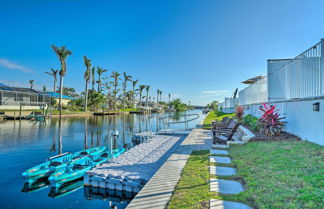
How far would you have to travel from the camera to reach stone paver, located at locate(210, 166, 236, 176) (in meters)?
3.52

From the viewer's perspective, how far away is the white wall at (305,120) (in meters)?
4.30

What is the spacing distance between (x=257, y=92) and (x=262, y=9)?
16.6 feet

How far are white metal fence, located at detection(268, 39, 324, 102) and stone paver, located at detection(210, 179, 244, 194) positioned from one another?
3.47m

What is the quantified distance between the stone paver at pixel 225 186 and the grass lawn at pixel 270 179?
4.3 inches

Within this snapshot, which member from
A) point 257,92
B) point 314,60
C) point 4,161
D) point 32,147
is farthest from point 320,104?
point 32,147

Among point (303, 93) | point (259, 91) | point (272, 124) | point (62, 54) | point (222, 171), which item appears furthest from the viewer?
point (62, 54)

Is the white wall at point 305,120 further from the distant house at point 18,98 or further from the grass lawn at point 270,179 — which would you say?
the distant house at point 18,98

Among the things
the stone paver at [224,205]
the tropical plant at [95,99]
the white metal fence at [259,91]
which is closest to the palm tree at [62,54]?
the tropical plant at [95,99]

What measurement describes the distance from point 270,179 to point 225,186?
77cm

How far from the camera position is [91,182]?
5102 millimetres

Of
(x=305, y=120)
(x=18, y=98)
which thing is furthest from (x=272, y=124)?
(x=18, y=98)

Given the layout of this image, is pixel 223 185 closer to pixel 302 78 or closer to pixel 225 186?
pixel 225 186

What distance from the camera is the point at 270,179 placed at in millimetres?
2898

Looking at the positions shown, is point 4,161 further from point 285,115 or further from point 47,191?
point 285,115
